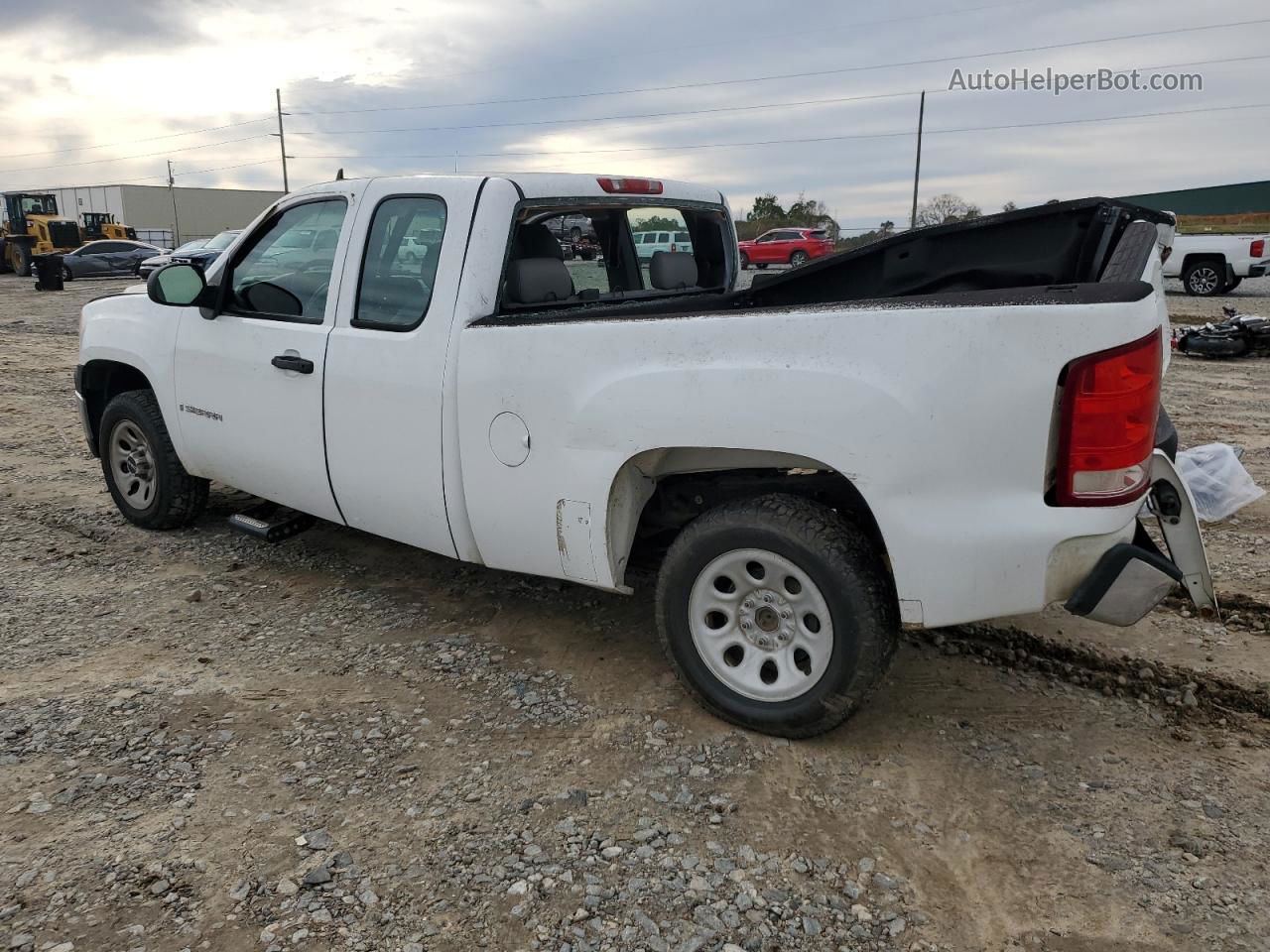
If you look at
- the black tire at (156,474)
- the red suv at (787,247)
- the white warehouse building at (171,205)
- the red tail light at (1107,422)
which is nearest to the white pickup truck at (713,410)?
the red tail light at (1107,422)

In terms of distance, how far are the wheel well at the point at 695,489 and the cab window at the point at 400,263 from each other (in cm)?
116

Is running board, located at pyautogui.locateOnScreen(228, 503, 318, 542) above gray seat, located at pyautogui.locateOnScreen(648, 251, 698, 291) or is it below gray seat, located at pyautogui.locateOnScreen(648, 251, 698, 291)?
below

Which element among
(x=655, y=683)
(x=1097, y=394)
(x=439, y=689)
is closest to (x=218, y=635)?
(x=439, y=689)

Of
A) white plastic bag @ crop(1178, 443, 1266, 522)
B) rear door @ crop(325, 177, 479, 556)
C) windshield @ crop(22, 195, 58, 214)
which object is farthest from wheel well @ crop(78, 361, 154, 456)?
windshield @ crop(22, 195, 58, 214)

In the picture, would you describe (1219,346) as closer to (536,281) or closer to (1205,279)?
(1205,279)

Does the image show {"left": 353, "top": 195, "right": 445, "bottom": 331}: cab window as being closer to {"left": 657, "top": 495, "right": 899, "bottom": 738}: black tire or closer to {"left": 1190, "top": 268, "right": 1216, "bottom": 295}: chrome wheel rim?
{"left": 657, "top": 495, "right": 899, "bottom": 738}: black tire

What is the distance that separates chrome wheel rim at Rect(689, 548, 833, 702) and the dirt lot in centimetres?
23

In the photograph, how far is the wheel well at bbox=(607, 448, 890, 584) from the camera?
330cm

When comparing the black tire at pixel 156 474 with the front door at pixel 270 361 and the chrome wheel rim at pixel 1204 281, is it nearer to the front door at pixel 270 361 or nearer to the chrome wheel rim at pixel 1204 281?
the front door at pixel 270 361

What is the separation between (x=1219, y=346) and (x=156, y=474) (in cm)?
1150

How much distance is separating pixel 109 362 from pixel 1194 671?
18.9 feet

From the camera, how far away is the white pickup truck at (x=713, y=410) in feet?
9.02

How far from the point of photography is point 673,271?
4922 mm

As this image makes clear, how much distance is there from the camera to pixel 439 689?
378cm
